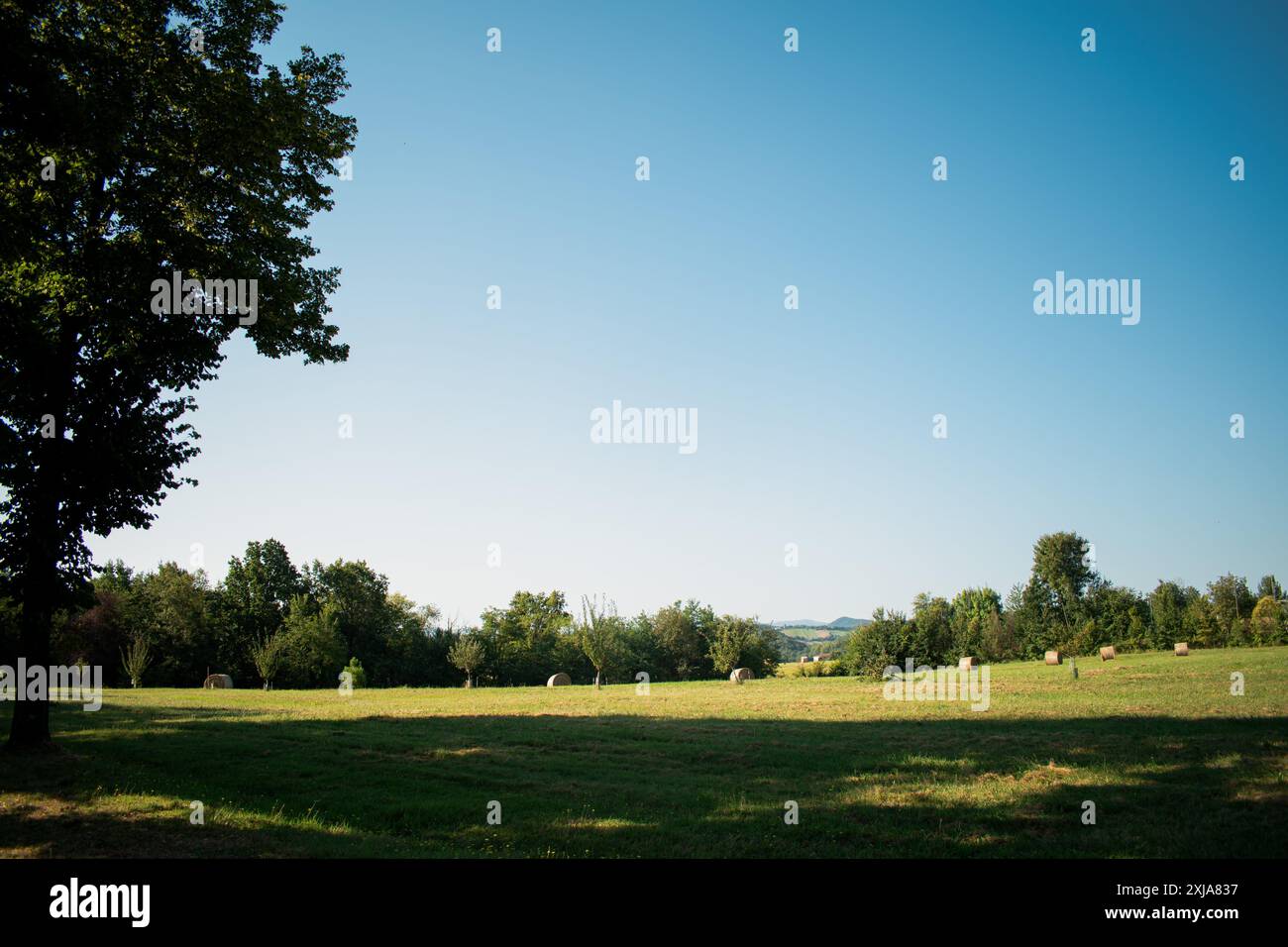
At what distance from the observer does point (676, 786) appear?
11.5 metres

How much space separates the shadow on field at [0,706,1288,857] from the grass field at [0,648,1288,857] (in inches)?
2.0

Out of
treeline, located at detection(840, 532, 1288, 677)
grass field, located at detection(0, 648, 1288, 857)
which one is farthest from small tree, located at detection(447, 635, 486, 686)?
grass field, located at detection(0, 648, 1288, 857)

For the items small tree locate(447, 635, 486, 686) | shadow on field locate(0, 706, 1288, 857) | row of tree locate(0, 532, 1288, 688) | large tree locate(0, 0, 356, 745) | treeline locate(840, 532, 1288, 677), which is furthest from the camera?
small tree locate(447, 635, 486, 686)

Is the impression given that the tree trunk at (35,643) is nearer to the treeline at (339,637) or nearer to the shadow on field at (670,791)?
the shadow on field at (670,791)

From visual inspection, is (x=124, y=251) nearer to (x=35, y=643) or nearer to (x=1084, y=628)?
(x=35, y=643)

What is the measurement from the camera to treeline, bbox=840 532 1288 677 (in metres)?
40.6

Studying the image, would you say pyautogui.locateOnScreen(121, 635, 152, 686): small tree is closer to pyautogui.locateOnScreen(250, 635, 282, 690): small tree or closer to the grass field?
pyautogui.locateOnScreen(250, 635, 282, 690): small tree

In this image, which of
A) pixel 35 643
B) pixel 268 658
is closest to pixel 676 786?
pixel 35 643

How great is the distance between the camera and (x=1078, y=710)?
19625 mm

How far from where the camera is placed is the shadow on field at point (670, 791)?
8047mm

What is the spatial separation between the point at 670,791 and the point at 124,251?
14965mm
